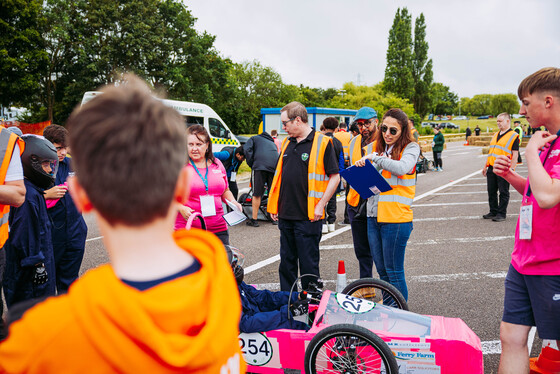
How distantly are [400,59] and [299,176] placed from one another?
177 ft

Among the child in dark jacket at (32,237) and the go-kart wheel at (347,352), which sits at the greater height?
the child in dark jacket at (32,237)

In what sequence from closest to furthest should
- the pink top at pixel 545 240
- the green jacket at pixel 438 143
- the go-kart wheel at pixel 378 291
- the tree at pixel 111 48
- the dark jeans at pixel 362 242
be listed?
the pink top at pixel 545 240, the go-kart wheel at pixel 378 291, the dark jeans at pixel 362 242, the green jacket at pixel 438 143, the tree at pixel 111 48

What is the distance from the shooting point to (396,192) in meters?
3.82

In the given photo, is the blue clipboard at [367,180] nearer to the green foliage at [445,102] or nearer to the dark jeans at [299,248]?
the dark jeans at [299,248]

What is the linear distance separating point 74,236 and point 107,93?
3365mm

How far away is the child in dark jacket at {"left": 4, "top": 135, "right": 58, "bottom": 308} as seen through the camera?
10.1 ft

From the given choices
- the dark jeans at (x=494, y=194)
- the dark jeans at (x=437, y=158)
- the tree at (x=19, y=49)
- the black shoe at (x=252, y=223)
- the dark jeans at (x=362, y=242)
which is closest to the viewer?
the dark jeans at (x=362, y=242)

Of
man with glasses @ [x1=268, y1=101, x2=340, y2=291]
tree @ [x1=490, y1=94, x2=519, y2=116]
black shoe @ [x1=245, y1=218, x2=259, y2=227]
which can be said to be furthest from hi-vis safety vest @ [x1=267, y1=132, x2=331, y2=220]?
tree @ [x1=490, y1=94, x2=519, y2=116]

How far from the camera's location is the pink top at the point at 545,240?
232 centimetres

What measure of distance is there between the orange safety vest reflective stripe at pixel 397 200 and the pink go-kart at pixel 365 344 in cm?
97

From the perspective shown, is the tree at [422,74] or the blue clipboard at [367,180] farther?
the tree at [422,74]

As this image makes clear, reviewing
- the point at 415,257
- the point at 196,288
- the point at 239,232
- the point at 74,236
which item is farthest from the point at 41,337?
the point at 239,232

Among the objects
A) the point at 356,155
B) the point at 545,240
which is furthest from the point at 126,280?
the point at 356,155

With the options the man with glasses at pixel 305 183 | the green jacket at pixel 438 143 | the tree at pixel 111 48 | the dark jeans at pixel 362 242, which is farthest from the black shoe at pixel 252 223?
the tree at pixel 111 48
